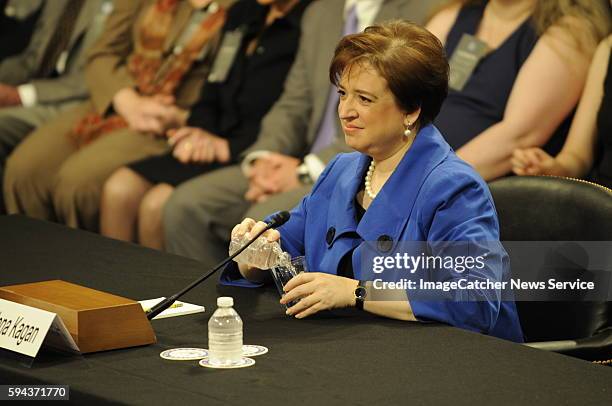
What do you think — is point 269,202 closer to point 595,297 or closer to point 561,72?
point 561,72

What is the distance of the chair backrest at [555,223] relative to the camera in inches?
119

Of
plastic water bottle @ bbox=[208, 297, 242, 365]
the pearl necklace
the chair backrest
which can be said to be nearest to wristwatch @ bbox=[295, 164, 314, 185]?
the chair backrest

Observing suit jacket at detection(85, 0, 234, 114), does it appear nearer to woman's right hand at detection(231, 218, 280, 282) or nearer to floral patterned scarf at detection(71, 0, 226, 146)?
floral patterned scarf at detection(71, 0, 226, 146)

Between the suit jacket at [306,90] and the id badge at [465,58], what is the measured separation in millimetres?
685

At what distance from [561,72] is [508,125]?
0.27 meters

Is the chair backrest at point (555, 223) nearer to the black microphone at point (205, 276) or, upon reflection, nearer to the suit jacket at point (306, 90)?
Answer: the black microphone at point (205, 276)

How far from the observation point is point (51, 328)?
2.39 meters

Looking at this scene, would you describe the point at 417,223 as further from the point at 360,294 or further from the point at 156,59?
the point at 156,59

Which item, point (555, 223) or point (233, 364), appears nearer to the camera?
point (233, 364)

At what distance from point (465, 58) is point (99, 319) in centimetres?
254

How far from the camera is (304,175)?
4.95 m

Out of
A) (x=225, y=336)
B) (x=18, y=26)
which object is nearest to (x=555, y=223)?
(x=225, y=336)

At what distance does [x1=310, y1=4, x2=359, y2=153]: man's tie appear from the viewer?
5.11 m

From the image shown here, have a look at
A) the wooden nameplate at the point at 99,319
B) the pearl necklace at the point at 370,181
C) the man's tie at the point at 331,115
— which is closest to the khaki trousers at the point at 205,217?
the man's tie at the point at 331,115
